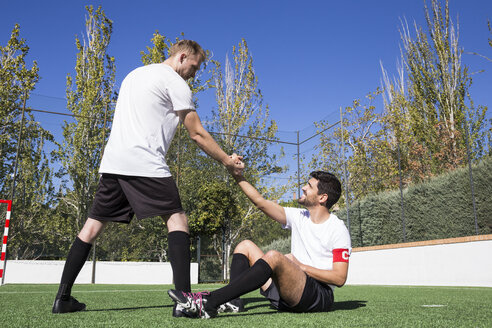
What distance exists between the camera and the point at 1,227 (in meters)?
14.5

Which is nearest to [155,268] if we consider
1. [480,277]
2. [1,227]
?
[1,227]

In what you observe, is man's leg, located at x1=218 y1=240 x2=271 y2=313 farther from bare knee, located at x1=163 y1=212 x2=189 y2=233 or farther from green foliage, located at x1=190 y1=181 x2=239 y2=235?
green foliage, located at x1=190 y1=181 x2=239 y2=235

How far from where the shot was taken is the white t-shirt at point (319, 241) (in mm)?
2309

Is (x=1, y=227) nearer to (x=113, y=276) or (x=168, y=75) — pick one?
(x=113, y=276)

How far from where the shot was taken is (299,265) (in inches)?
89.4

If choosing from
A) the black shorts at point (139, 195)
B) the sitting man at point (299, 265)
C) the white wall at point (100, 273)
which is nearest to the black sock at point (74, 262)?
the black shorts at point (139, 195)

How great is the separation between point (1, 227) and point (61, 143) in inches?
219

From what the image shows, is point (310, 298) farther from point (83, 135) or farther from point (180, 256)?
point (83, 135)

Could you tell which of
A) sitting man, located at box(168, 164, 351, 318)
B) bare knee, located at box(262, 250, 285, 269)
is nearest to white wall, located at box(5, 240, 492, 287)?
sitting man, located at box(168, 164, 351, 318)

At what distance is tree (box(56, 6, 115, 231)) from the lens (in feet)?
38.4

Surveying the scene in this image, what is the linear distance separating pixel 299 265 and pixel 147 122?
4.15 ft

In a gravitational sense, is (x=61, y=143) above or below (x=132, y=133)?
above

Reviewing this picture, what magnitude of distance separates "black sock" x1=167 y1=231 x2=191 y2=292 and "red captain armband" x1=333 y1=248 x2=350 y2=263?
0.87m

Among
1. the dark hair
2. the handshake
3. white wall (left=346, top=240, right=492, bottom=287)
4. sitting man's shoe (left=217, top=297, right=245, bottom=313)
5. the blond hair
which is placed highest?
the blond hair
